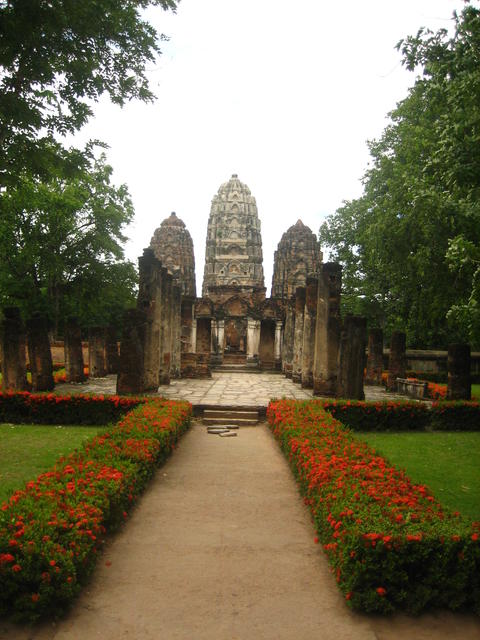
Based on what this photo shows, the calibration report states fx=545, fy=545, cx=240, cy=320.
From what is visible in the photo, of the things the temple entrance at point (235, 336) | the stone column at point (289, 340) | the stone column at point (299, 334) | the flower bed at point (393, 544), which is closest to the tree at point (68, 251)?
the temple entrance at point (235, 336)

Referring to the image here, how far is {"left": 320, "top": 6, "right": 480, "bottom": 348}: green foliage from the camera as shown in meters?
9.26

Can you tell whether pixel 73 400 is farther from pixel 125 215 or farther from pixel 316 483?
pixel 125 215

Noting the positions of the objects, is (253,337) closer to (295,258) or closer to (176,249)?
(295,258)

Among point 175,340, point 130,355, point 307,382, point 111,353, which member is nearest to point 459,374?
point 307,382

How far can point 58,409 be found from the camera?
1091 centimetres

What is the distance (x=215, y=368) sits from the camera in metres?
27.1

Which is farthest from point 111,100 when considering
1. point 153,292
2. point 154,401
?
point 154,401

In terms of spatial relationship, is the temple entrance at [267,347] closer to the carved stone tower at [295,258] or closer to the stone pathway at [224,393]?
the stone pathway at [224,393]

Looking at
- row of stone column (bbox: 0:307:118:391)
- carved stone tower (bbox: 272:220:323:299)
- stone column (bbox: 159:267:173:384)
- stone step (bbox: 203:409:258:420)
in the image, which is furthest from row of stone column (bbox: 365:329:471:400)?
A: carved stone tower (bbox: 272:220:323:299)

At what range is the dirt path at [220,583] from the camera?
354cm

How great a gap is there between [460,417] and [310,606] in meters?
8.54

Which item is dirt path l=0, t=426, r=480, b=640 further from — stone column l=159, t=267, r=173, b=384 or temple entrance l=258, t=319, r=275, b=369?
temple entrance l=258, t=319, r=275, b=369

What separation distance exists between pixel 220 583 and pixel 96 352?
53.4ft

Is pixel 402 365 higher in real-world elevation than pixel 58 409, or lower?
higher
